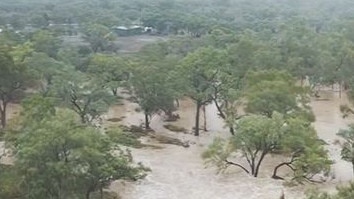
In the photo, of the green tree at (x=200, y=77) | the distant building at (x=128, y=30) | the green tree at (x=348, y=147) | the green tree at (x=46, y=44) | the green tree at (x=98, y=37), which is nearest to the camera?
Result: the green tree at (x=348, y=147)

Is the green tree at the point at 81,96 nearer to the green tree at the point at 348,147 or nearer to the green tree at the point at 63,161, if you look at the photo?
the green tree at the point at 63,161

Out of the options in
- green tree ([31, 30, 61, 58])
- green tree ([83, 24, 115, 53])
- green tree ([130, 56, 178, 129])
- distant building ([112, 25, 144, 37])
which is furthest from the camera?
distant building ([112, 25, 144, 37])

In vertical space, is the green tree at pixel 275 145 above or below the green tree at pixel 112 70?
below

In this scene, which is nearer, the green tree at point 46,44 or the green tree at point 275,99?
the green tree at point 275,99

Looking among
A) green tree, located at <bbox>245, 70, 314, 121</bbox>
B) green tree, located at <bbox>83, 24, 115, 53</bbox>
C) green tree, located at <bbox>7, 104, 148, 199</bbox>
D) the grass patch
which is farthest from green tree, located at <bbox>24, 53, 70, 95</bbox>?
green tree, located at <bbox>7, 104, 148, 199</bbox>

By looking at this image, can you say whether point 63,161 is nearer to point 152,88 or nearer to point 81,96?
point 81,96

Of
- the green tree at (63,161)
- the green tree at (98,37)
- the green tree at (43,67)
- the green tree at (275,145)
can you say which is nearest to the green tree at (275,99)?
the green tree at (275,145)

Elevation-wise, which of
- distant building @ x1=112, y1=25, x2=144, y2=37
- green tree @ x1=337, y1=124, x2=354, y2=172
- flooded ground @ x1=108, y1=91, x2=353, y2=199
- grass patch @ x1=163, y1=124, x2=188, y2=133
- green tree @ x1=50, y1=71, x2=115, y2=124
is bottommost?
flooded ground @ x1=108, y1=91, x2=353, y2=199

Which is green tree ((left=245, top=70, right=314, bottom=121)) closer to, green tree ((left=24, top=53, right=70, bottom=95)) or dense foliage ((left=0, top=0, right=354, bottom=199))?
dense foliage ((left=0, top=0, right=354, bottom=199))
